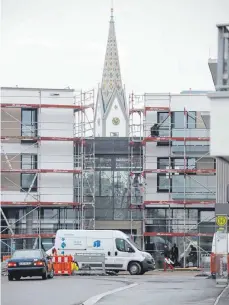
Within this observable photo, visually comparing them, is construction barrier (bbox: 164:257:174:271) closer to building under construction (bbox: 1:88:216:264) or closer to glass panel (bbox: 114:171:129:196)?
building under construction (bbox: 1:88:216:264)

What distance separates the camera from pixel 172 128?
69.2m

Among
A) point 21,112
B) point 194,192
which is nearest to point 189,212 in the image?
point 194,192

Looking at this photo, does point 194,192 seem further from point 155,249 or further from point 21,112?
point 21,112

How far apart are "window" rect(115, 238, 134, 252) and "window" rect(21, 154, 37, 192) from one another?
16313 mm

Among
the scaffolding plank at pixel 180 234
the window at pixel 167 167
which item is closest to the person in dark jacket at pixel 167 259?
the scaffolding plank at pixel 180 234

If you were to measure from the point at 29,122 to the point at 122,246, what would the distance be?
18223mm

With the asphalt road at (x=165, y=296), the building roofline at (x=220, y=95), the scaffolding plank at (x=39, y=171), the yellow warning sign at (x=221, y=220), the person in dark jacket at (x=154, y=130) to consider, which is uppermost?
the person in dark jacket at (x=154, y=130)

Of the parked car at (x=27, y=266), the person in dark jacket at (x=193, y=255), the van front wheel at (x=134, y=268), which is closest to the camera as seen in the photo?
the parked car at (x=27, y=266)

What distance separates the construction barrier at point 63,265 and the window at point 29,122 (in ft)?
63.1

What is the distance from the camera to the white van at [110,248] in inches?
2078

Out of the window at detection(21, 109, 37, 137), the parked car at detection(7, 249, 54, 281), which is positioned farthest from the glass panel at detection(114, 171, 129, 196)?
the parked car at detection(7, 249, 54, 281)

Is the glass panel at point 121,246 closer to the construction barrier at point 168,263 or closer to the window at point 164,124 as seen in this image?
the construction barrier at point 168,263

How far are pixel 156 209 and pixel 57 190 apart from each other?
6274 mm

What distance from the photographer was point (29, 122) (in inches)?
Result: 2719
